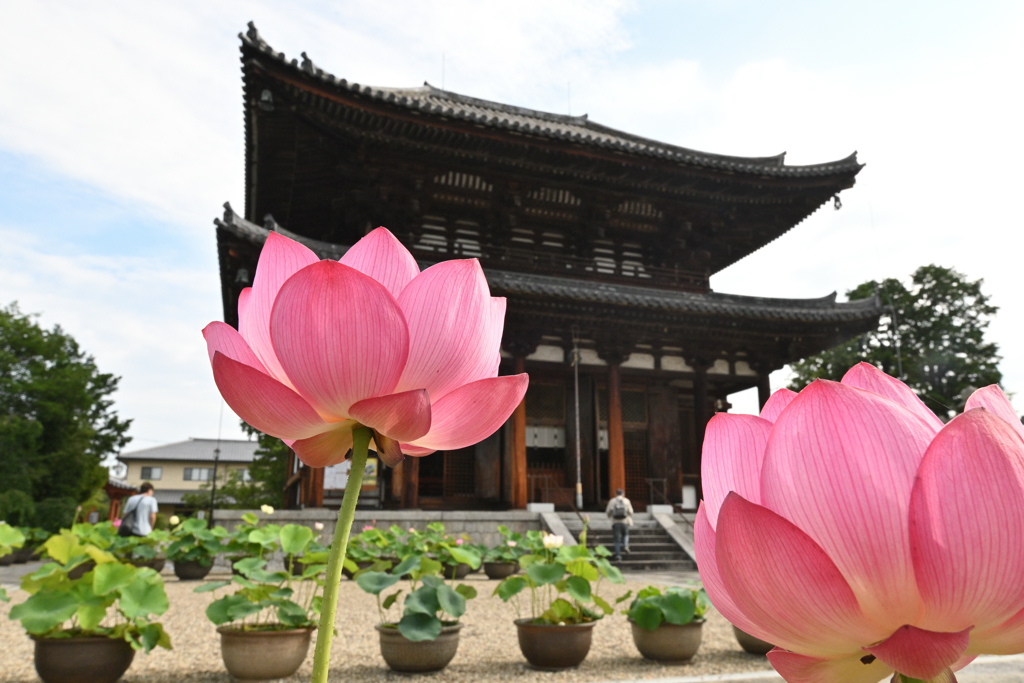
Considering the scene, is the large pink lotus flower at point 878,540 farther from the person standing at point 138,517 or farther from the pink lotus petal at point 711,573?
the person standing at point 138,517

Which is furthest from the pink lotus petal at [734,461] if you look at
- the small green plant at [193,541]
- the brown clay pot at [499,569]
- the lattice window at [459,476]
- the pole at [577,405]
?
the lattice window at [459,476]

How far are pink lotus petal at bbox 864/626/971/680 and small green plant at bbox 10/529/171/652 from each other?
3700mm

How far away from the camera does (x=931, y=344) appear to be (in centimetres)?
2714

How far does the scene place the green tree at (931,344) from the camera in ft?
84.3

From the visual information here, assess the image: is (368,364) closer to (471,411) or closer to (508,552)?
(471,411)

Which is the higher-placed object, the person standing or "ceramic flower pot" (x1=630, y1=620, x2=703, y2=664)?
the person standing

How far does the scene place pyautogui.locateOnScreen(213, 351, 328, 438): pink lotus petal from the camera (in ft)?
1.33

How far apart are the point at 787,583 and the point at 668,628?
14.3ft

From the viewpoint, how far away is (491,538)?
32.8 ft

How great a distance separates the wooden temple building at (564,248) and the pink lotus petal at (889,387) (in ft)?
30.9

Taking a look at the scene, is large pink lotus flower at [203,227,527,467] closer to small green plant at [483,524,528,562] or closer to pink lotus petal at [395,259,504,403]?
pink lotus petal at [395,259,504,403]

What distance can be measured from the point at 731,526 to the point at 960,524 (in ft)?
0.36

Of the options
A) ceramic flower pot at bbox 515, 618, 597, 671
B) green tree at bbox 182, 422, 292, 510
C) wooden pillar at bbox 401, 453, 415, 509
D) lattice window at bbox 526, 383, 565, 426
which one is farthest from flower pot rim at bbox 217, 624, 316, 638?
green tree at bbox 182, 422, 292, 510

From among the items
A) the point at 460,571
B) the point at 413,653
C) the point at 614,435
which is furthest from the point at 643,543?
the point at 413,653
